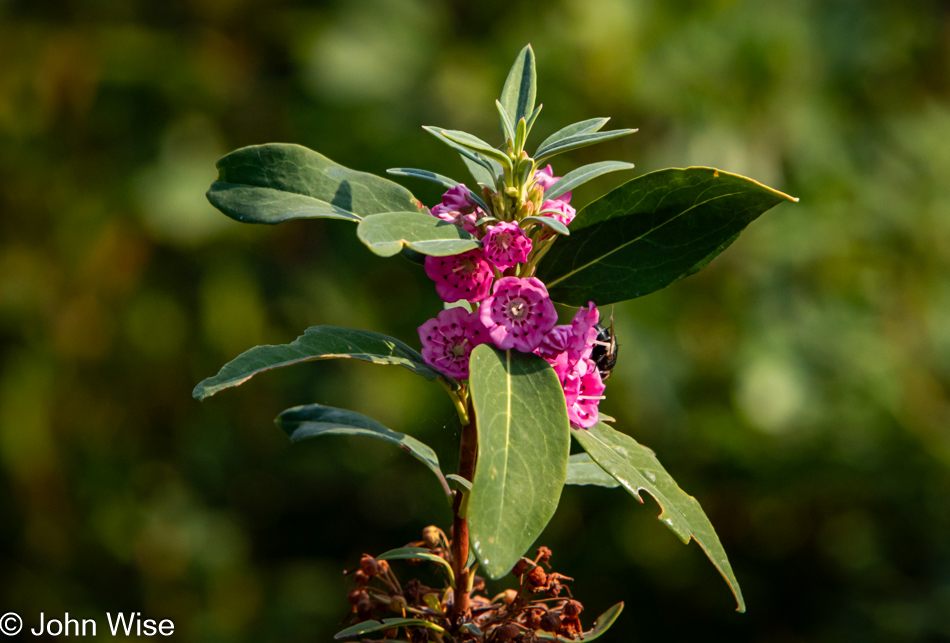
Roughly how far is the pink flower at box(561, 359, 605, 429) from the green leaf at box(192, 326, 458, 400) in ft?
0.34

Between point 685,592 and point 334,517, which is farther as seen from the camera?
point 334,517

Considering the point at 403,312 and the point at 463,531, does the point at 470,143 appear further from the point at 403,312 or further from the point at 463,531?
the point at 403,312

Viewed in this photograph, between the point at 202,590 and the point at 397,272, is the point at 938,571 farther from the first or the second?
the point at 202,590

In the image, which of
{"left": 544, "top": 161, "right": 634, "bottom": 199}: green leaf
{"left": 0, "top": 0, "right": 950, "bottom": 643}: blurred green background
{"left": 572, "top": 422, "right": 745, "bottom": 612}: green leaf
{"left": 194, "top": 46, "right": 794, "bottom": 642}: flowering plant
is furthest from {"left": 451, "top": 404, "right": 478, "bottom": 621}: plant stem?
{"left": 0, "top": 0, "right": 950, "bottom": 643}: blurred green background

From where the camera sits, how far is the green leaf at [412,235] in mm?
581

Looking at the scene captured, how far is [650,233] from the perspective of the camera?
0.69 m

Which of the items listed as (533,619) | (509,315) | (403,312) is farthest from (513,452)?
(403,312)

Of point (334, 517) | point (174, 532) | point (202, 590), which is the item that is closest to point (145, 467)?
point (174, 532)

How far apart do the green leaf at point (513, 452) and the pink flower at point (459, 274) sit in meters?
0.07

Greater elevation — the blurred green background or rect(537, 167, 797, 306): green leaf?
the blurred green background

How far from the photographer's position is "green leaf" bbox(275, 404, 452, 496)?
610 millimetres

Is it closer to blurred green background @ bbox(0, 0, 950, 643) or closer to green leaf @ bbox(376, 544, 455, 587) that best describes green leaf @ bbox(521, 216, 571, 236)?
green leaf @ bbox(376, 544, 455, 587)

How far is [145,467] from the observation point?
2814 mm

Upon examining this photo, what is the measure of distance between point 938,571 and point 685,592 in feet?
2.59
